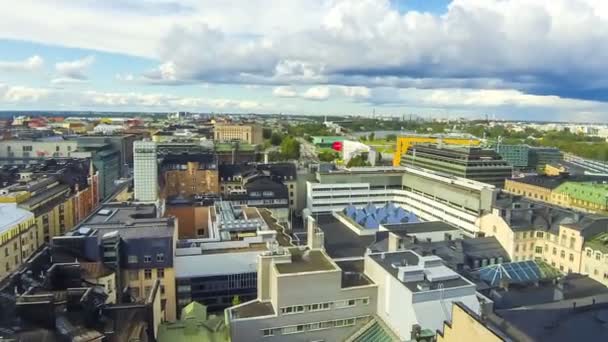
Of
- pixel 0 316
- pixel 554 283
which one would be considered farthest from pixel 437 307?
pixel 0 316

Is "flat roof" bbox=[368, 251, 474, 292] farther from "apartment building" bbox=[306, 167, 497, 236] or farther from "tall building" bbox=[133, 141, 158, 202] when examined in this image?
"tall building" bbox=[133, 141, 158, 202]

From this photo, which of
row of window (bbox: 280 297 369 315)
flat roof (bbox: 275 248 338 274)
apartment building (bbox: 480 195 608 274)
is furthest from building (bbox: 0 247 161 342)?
apartment building (bbox: 480 195 608 274)

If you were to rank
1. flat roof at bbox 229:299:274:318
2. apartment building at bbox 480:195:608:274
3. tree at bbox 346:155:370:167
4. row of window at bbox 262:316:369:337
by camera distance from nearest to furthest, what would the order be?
1. row of window at bbox 262:316:369:337
2. flat roof at bbox 229:299:274:318
3. apartment building at bbox 480:195:608:274
4. tree at bbox 346:155:370:167

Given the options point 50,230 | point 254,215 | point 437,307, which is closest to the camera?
point 437,307

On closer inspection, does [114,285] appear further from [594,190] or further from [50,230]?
[594,190]

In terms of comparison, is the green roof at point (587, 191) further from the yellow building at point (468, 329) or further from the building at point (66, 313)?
the building at point (66, 313)

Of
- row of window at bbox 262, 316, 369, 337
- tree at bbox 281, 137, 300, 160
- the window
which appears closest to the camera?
row of window at bbox 262, 316, 369, 337

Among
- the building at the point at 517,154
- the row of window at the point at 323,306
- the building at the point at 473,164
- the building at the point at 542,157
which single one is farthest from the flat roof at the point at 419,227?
the building at the point at 542,157

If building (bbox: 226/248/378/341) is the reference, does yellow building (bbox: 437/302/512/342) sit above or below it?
above
